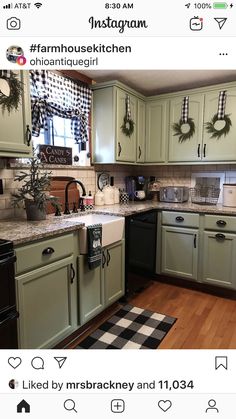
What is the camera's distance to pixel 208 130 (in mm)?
2613

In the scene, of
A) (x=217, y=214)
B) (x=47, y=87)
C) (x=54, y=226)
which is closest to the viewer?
(x=54, y=226)

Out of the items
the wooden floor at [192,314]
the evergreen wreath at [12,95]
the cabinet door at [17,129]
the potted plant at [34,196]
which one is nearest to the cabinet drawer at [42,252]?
the potted plant at [34,196]

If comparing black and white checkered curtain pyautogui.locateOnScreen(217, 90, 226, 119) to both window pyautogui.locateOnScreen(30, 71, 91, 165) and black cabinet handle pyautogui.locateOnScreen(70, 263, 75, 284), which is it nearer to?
window pyautogui.locateOnScreen(30, 71, 91, 165)

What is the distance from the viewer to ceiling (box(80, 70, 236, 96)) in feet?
7.82

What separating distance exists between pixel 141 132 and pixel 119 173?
1.76ft

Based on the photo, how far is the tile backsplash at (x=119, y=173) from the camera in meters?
1.81

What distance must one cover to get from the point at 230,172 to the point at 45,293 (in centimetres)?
226

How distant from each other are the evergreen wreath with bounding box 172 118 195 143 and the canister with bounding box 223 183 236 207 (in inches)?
25.8
